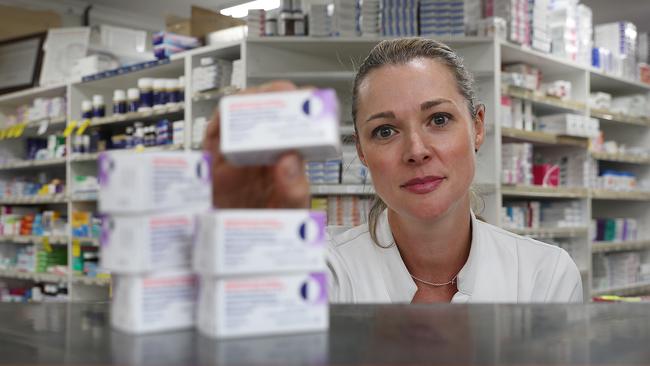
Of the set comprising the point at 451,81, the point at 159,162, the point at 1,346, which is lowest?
the point at 1,346

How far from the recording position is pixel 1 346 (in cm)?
72

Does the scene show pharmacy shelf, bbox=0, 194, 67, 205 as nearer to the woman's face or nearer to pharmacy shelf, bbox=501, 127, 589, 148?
pharmacy shelf, bbox=501, 127, 589, 148

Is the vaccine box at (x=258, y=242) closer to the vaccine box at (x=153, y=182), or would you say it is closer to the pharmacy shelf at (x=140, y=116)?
the vaccine box at (x=153, y=182)

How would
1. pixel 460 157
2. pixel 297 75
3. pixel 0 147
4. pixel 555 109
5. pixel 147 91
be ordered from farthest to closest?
pixel 0 147
pixel 555 109
pixel 147 91
pixel 297 75
pixel 460 157

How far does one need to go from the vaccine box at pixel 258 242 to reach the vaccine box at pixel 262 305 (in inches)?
0.6

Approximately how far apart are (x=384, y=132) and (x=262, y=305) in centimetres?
98

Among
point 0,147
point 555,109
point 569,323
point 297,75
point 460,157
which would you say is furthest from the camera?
point 0,147

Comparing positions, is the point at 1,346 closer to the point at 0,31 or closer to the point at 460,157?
the point at 460,157

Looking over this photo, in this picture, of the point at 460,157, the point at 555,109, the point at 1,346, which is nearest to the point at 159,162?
the point at 1,346

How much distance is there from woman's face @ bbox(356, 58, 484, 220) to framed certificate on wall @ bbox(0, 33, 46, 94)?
563 cm

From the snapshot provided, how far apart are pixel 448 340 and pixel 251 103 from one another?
1.17 ft

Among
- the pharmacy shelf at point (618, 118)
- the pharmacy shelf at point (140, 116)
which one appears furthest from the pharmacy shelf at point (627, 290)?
the pharmacy shelf at point (140, 116)

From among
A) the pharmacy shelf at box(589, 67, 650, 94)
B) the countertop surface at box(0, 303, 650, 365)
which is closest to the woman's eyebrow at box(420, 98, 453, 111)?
the countertop surface at box(0, 303, 650, 365)

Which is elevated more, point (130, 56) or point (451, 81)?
point (130, 56)
